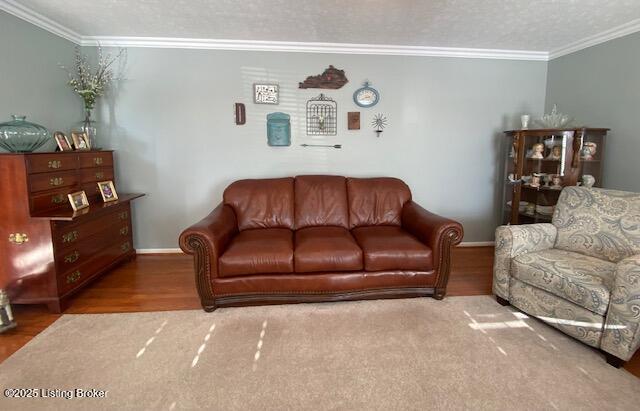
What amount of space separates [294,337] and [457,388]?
103 cm

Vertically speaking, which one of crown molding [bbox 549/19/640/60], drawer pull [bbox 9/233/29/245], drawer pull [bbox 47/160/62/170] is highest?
crown molding [bbox 549/19/640/60]

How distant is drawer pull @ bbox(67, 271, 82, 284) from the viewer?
8.66 ft

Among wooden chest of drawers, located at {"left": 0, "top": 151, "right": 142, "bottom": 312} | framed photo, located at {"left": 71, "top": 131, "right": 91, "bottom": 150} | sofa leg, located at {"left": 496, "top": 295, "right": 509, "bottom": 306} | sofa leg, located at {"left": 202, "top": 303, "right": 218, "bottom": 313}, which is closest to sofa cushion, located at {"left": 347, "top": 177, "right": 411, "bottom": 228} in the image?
sofa leg, located at {"left": 496, "top": 295, "right": 509, "bottom": 306}

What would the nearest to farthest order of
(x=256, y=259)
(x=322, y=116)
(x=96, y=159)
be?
(x=256, y=259)
(x=96, y=159)
(x=322, y=116)

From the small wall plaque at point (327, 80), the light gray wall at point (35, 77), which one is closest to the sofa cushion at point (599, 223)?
the small wall plaque at point (327, 80)

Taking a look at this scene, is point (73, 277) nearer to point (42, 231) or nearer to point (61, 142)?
point (42, 231)

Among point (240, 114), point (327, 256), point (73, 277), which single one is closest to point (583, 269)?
point (327, 256)

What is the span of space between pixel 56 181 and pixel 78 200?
0.75 ft

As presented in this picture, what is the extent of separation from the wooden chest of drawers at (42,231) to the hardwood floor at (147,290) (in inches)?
5.6

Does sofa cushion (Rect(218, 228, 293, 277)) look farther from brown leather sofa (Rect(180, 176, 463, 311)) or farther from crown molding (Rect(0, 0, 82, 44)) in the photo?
crown molding (Rect(0, 0, 82, 44))

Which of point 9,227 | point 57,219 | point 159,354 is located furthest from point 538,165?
point 9,227

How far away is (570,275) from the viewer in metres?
2.14

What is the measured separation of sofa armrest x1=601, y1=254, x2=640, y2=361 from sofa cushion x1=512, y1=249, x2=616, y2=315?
6 centimetres

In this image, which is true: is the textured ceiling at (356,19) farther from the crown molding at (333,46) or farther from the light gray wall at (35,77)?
the light gray wall at (35,77)
